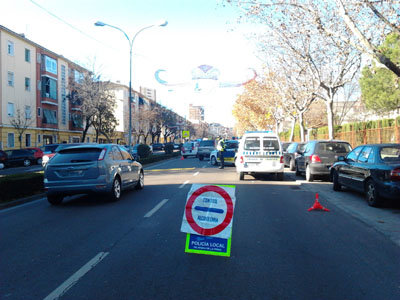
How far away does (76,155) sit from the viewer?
33.2 ft

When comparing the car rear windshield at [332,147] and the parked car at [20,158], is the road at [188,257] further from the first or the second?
the parked car at [20,158]

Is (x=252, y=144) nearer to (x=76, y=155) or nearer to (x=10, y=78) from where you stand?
(x=76, y=155)

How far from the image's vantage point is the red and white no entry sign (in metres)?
4.95

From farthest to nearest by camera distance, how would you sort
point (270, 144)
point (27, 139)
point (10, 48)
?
1. point (27, 139)
2. point (10, 48)
3. point (270, 144)

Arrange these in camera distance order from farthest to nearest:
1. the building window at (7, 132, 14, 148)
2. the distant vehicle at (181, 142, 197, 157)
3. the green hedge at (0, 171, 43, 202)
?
the distant vehicle at (181, 142, 197, 157)
the building window at (7, 132, 14, 148)
the green hedge at (0, 171, 43, 202)

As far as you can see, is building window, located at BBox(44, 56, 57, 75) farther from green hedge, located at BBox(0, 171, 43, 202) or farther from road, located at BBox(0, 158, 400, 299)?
road, located at BBox(0, 158, 400, 299)

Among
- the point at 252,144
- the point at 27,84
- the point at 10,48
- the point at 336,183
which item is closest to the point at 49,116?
the point at 27,84

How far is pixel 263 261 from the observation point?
5.05 meters

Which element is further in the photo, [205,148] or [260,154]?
[205,148]

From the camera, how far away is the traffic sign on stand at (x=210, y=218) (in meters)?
4.95

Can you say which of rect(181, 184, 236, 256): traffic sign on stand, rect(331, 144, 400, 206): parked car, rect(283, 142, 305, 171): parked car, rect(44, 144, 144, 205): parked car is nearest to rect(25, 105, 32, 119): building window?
rect(283, 142, 305, 171): parked car

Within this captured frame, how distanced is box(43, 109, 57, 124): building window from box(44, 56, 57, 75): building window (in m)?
4.88

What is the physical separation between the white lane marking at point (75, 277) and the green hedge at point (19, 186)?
248 inches

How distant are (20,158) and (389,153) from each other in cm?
2862
